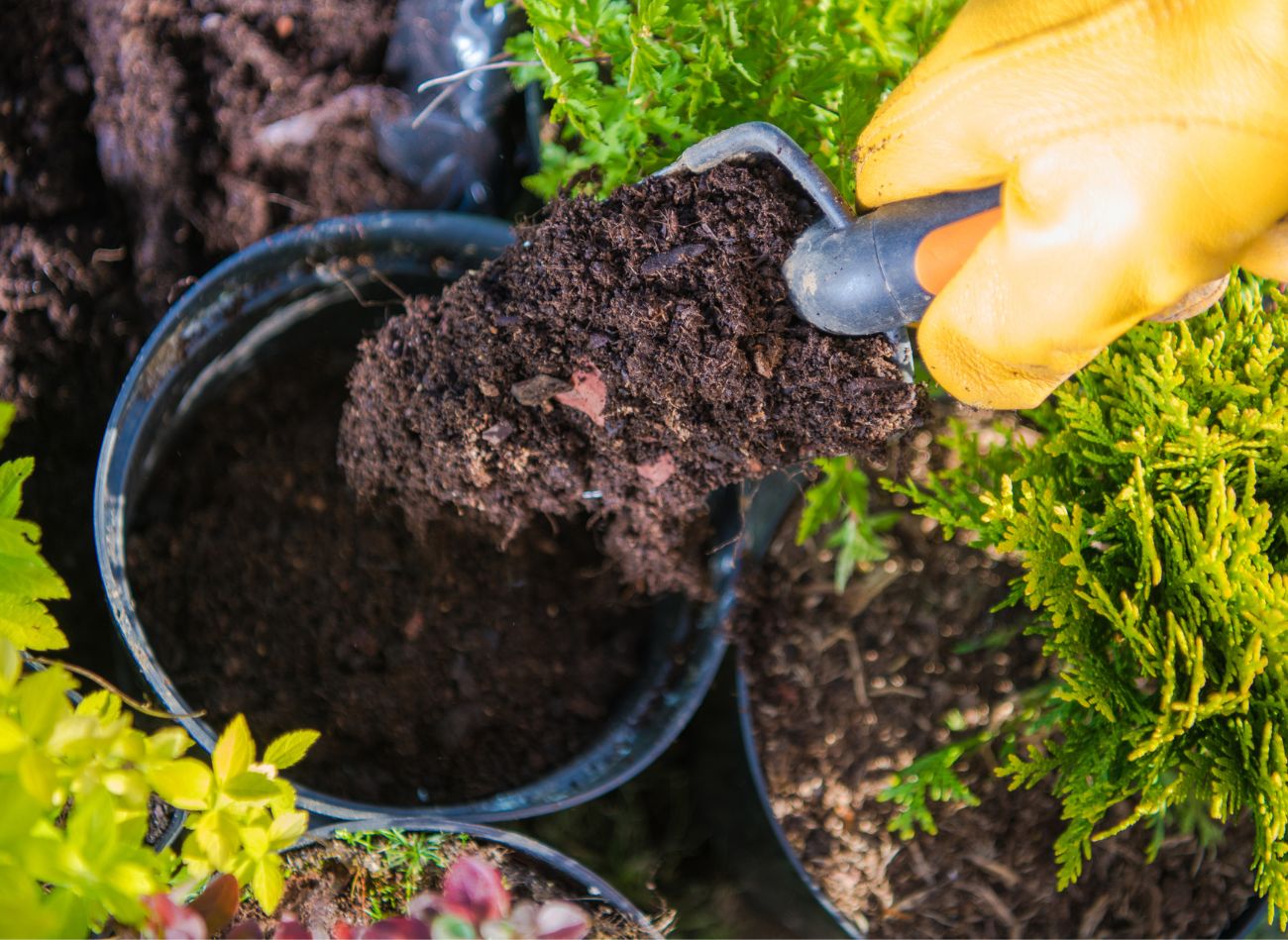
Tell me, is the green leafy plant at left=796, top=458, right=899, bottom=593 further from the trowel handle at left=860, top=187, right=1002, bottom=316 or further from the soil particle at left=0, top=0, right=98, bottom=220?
the soil particle at left=0, top=0, right=98, bottom=220

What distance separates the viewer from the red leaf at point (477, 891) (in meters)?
0.73

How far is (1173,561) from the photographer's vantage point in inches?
36.3

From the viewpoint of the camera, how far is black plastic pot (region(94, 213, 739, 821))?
1.12 metres

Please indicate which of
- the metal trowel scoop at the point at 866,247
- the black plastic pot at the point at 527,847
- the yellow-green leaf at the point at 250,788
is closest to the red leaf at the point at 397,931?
the yellow-green leaf at the point at 250,788

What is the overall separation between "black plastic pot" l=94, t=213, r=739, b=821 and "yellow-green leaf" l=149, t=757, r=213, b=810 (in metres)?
0.49

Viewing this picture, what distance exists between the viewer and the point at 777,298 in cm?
89

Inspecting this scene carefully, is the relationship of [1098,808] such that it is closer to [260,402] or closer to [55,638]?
[55,638]

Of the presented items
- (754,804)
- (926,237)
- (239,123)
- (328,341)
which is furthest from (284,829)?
(239,123)

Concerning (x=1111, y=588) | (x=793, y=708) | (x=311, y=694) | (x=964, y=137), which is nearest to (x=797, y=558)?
(x=793, y=708)

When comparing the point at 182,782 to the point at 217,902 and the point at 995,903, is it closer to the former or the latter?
the point at 217,902

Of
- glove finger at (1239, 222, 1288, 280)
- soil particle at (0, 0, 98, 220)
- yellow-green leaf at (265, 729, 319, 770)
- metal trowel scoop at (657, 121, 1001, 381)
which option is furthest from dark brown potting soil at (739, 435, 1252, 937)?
soil particle at (0, 0, 98, 220)

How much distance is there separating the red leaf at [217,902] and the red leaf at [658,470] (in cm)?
57

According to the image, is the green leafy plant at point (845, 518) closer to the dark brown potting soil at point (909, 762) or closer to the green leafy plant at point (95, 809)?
the dark brown potting soil at point (909, 762)

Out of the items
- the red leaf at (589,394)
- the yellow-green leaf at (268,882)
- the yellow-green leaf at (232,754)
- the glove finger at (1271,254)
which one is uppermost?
the glove finger at (1271,254)
